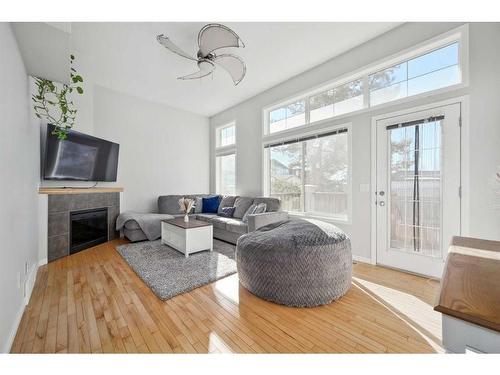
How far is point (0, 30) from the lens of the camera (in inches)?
52.9

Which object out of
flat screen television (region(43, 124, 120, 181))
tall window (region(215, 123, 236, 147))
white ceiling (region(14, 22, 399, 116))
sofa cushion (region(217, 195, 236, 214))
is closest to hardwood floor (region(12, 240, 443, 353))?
flat screen television (region(43, 124, 120, 181))

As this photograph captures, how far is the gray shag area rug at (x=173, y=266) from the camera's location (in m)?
2.21

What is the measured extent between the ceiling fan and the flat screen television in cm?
219

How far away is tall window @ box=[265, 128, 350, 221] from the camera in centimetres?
328

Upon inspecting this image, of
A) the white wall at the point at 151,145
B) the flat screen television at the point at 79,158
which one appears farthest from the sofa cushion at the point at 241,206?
the flat screen television at the point at 79,158

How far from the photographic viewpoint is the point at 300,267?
6.00 feet

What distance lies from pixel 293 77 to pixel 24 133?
148 inches

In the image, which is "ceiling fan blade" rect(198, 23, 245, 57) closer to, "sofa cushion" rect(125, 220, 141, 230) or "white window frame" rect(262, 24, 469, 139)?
"white window frame" rect(262, 24, 469, 139)

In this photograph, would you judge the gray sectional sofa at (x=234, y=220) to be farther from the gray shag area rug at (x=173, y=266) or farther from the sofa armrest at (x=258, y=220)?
the gray shag area rug at (x=173, y=266)

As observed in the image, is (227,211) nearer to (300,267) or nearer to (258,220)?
(258,220)

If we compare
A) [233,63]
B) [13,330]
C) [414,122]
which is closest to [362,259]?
[414,122]

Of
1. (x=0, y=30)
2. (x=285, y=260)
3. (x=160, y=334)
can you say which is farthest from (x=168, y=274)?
(x=0, y=30)

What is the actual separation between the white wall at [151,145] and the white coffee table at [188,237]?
6.03 feet

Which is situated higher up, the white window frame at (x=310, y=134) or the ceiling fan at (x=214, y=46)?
the ceiling fan at (x=214, y=46)
